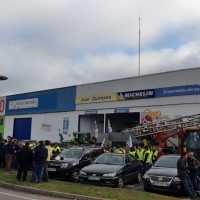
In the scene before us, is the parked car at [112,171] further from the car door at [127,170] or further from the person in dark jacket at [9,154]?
the person in dark jacket at [9,154]

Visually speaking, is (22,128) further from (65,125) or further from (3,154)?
(3,154)

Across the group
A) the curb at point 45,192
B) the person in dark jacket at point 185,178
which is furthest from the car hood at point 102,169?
the person in dark jacket at point 185,178

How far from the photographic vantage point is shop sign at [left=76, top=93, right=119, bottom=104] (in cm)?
3903

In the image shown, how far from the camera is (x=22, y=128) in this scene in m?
53.0

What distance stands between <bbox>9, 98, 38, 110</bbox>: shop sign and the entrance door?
7.03ft

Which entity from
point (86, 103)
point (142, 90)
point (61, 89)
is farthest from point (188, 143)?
point (61, 89)

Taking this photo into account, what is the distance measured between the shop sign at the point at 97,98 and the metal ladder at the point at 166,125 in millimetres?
15635

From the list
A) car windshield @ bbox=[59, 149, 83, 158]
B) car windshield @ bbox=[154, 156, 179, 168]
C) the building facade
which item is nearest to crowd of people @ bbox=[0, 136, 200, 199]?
car windshield @ bbox=[59, 149, 83, 158]

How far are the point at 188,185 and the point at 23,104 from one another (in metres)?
45.8

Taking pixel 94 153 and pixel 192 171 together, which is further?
pixel 94 153

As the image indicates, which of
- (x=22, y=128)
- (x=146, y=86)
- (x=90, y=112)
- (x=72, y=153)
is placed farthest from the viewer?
(x=22, y=128)

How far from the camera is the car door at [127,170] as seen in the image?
1315cm

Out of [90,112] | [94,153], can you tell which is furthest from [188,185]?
[90,112]

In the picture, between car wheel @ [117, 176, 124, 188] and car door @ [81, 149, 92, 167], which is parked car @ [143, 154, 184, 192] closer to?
car wheel @ [117, 176, 124, 188]
